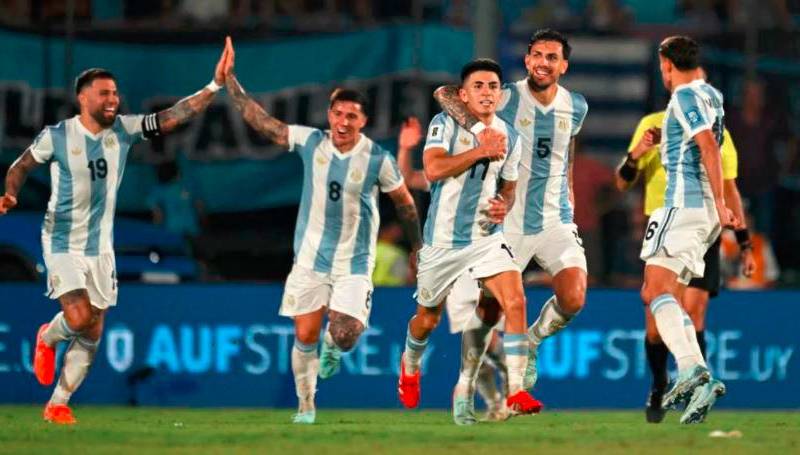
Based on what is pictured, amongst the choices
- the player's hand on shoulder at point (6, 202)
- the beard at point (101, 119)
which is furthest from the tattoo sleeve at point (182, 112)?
the player's hand on shoulder at point (6, 202)

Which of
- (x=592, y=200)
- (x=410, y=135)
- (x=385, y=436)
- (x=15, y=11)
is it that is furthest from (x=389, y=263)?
(x=385, y=436)

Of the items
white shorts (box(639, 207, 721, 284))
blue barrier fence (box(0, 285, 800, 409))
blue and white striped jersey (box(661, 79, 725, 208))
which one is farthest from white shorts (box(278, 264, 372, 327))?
blue barrier fence (box(0, 285, 800, 409))

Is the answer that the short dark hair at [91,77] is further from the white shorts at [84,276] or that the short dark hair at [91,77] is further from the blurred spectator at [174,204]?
the blurred spectator at [174,204]

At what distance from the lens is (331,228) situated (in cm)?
1323

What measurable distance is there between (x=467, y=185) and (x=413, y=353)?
4.20ft

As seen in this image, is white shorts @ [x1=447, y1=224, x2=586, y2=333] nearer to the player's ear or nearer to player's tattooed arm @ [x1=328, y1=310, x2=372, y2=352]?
player's tattooed arm @ [x1=328, y1=310, x2=372, y2=352]

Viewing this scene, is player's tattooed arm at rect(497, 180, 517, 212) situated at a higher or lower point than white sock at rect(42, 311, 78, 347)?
higher

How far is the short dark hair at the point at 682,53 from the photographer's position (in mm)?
11922

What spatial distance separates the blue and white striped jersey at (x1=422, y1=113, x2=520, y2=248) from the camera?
1225 centimetres

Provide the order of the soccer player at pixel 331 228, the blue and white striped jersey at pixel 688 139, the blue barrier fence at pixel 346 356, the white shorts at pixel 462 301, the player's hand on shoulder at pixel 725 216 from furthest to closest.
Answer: the blue barrier fence at pixel 346 356 < the white shorts at pixel 462 301 < the soccer player at pixel 331 228 < the blue and white striped jersey at pixel 688 139 < the player's hand on shoulder at pixel 725 216

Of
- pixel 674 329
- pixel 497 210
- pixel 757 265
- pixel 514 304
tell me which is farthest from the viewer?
pixel 757 265

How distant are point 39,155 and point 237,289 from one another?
3.92m

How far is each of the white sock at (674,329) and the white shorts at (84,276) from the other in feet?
11.6

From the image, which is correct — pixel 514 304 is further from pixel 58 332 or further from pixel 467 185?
pixel 58 332
